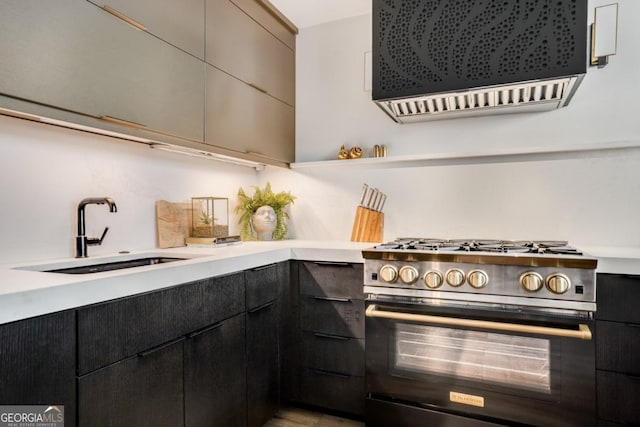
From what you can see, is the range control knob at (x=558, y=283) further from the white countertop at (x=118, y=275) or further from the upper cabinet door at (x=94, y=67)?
the upper cabinet door at (x=94, y=67)

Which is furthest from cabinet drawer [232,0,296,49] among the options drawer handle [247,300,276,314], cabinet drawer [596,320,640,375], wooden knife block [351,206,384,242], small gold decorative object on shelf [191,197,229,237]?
cabinet drawer [596,320,640,375]

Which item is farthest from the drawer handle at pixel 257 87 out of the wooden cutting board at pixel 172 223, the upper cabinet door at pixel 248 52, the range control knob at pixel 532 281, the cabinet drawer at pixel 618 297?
the cabinet drawer at pixel 618 297

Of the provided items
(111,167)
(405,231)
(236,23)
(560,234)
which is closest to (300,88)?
(236,23)

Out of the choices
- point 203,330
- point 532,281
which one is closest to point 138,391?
point 203,330

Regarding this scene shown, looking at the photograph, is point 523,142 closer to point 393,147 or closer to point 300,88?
point 393,147

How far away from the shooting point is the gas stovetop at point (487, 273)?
1.51 meters

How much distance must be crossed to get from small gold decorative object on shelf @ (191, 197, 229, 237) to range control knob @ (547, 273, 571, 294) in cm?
165

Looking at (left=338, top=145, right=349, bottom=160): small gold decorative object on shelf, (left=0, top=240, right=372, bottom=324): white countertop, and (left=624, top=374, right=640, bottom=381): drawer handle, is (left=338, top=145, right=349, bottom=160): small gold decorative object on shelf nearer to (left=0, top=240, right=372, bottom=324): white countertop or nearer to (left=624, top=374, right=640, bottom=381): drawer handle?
(left=0, top=240, right=372, bottom=324): white countertop

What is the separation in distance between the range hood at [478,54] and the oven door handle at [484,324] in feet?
3.56

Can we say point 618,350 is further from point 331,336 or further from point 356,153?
point 356,153

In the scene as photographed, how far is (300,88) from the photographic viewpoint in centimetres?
282

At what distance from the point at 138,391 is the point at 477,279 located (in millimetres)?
1352

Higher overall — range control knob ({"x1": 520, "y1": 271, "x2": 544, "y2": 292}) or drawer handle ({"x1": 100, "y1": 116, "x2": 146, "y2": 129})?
drawer handle ({"x1": 100, "y1": 116, "x2": 146, "y2": 129})

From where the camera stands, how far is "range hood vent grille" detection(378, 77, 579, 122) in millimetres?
1849
